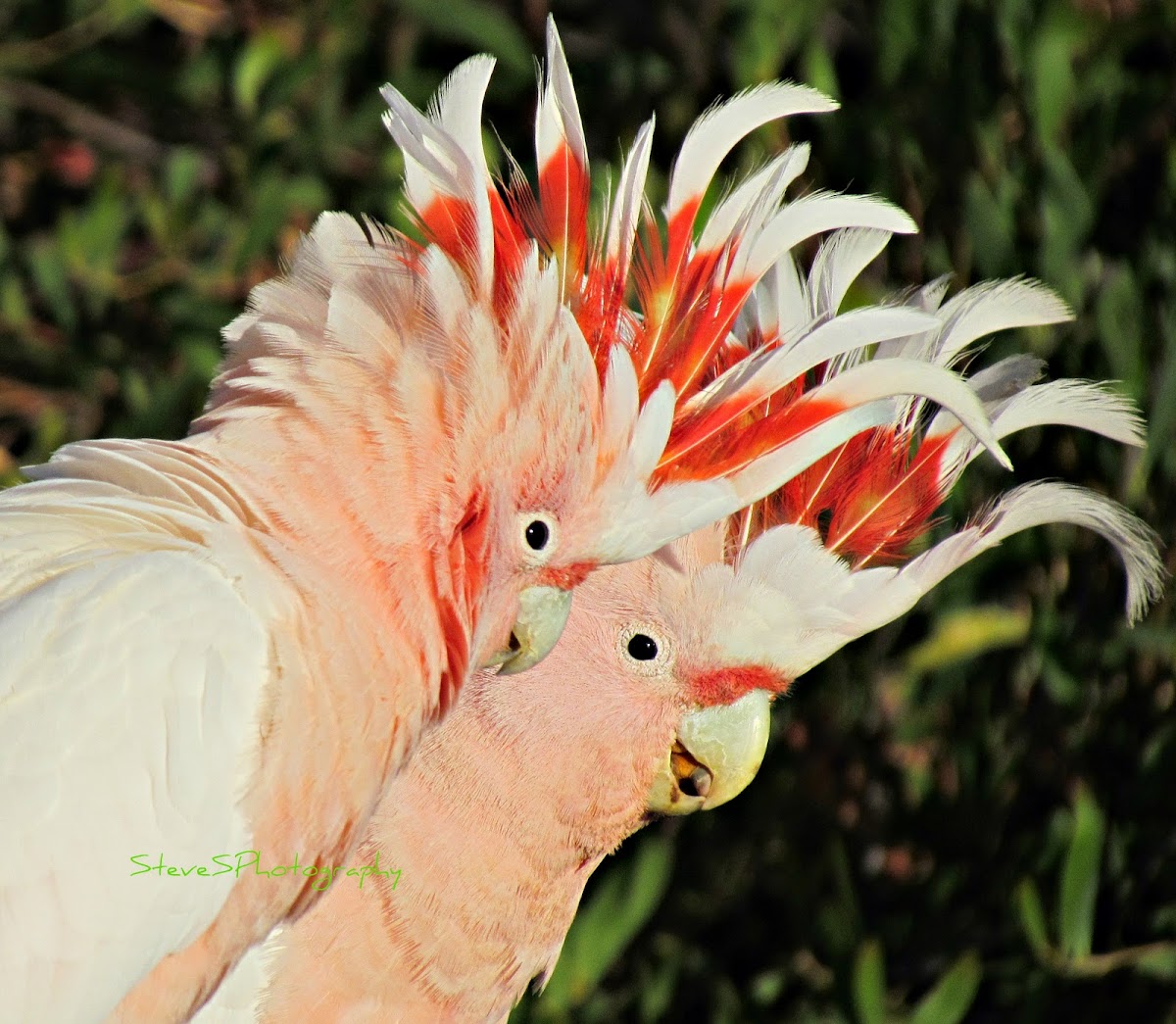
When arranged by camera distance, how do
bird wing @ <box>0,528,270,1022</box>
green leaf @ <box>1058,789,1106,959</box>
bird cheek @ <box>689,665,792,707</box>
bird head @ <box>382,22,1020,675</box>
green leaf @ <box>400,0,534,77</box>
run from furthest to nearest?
green leaf @ <box>400,0,534,77</box>
green leaf @ <box>1058,789,1106,959</box>
bird cheek @ <box>689,665,792,707</box>
bird head @ <box>382,22,1020,675</box>
bird wing @ <box>0,528,270,1022</box>

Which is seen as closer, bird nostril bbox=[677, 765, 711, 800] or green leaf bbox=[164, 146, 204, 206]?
bird nostril bbox=[677, 765, 711, 800]

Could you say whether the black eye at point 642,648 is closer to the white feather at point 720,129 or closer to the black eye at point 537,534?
the black eye at point 537,534

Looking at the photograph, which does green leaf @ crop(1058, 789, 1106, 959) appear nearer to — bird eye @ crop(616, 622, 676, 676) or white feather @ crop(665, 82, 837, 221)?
bird eye @ crop(616, 622, 676, 676)

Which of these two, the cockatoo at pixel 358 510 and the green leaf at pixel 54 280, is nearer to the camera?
the cockatoo at pixel 358 510

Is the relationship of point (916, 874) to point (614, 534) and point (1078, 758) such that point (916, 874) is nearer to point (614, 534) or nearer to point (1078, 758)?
point (1078, 758)

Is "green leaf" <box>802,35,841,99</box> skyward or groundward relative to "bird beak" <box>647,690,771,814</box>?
skyward

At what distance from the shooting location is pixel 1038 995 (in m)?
1.55

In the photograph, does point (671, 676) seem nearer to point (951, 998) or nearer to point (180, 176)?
point (951, 998)

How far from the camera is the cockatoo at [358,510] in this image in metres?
0.81

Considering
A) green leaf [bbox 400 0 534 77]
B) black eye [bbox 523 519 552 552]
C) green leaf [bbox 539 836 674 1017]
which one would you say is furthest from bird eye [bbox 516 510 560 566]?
green leaf [bbox 400 0 534 77]

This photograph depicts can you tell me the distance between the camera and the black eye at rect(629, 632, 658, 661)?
1069 mm

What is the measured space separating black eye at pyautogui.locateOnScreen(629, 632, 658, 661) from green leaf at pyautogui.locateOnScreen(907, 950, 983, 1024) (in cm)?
74

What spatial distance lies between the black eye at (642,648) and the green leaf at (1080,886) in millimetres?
708

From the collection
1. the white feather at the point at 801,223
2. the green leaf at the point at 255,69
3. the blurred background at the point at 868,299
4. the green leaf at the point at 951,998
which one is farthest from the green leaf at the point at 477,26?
the green leaf at the point at 951,998
